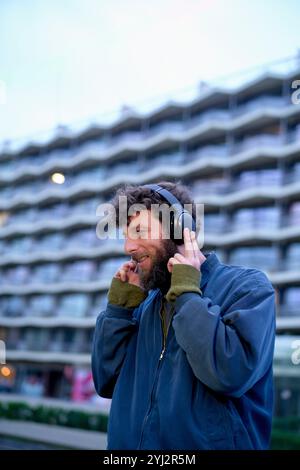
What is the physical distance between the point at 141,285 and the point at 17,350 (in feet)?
108

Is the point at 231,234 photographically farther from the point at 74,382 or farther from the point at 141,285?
the point at 141,285

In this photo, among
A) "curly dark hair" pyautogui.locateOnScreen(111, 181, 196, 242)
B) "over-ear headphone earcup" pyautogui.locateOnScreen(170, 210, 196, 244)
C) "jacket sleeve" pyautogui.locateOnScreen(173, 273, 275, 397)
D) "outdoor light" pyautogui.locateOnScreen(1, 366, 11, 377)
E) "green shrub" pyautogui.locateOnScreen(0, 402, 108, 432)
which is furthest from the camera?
"outdoor light" pyautogui.locateOnScreen(1, 366, 11, 377)

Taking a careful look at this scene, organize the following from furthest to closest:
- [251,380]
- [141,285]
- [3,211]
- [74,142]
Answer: [3,211] → [74,142] → [141,285] → [251,380]

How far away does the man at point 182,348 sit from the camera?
116 cm

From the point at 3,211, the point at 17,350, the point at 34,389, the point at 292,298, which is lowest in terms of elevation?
the point at 34,389

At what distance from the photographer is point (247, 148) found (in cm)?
2477

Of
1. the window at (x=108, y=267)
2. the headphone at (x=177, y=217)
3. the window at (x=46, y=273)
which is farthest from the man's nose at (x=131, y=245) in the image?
the window at (x=46, y=273)

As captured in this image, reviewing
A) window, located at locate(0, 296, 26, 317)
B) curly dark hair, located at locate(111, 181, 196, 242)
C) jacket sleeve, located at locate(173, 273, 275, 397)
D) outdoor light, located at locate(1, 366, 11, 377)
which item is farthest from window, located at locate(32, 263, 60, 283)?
jacket sleeve, located at locate(173, 273, 275, 397)

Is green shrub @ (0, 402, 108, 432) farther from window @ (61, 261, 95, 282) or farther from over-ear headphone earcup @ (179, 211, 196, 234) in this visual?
window @ (61, 261, 95, 282)

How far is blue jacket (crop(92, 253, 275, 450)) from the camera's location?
1149mm

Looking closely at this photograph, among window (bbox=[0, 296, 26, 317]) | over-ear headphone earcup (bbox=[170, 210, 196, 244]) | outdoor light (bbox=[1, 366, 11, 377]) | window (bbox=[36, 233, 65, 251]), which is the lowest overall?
A: outdoor light (bbox=[1, 366, 11, 377])

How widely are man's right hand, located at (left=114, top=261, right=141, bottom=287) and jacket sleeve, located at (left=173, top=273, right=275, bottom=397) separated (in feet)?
1.06

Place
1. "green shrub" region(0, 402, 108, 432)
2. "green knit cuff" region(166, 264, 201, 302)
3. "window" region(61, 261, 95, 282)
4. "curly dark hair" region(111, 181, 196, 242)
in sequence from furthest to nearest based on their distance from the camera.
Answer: "window" region(61, 261, 95, 282) → "green shrub" region(0, 402, 108, 432) → "curly dark hair" region(111, 181, 196, 242) → "green knit cuff" region(166, 264, 201, 302)

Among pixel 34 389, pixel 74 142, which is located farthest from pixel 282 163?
pixel 34 389
